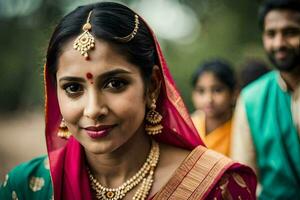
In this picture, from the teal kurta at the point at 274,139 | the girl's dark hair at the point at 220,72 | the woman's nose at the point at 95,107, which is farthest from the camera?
the girl's dark hair at the point at 220,72

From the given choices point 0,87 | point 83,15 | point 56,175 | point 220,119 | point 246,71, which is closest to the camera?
point 83,15

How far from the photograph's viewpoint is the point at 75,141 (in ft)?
8.99

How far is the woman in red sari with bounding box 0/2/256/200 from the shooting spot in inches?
92.9

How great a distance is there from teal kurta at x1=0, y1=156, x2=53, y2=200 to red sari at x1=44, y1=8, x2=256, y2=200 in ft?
0.32

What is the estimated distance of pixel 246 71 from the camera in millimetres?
6508

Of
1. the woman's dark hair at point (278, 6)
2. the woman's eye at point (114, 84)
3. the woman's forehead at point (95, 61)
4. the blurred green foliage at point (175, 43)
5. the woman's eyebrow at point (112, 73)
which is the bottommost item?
the blurred green foliage at point (175, 43)

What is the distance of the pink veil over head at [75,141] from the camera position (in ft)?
8.57

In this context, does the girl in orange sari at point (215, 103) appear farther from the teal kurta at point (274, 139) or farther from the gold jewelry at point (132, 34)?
the gold jewelry at point (132, 34)

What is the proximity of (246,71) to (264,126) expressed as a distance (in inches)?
86.6

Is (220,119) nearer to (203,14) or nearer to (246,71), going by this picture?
(246,71)

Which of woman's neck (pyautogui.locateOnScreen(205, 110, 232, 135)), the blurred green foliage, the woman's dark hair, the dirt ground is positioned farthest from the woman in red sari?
the blurred green foliage

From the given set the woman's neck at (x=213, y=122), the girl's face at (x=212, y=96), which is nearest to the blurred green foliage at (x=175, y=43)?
the girl's face at (x=212, y=96)

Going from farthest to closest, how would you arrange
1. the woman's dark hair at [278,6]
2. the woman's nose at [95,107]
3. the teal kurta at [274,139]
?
1. the woman's dark hair at [278,6]
2. the teal kurta at [274,139]
3. the woman's nose at [95,107]

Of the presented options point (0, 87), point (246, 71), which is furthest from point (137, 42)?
point (0, 87)
